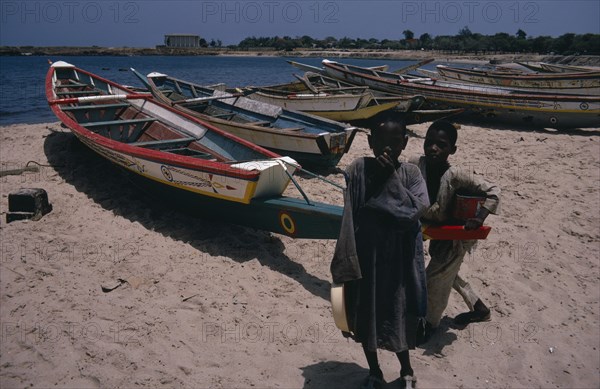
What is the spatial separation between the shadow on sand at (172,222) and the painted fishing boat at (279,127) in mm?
2162

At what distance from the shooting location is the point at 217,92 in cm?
1018

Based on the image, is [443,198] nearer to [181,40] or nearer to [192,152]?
[192,152]

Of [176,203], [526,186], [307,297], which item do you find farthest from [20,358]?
[526,186]

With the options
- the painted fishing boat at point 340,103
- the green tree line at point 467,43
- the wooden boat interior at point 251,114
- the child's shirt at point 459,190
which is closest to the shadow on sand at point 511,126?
the painted fishing boat at point 340,103

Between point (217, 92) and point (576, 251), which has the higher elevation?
point (217, 92)

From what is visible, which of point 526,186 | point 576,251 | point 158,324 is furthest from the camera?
point 526,186

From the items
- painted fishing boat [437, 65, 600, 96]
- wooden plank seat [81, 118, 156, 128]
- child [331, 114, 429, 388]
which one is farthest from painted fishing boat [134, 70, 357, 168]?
painted fishing boat [437, 65, 600, 96]

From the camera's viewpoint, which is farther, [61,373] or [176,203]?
[176,203]

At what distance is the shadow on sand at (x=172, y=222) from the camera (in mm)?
4973

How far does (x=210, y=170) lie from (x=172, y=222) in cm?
118

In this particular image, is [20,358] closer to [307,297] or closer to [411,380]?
[307,297]

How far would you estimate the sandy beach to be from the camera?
131 inches

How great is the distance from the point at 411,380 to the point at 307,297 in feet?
4.86

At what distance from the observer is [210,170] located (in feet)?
17.0
